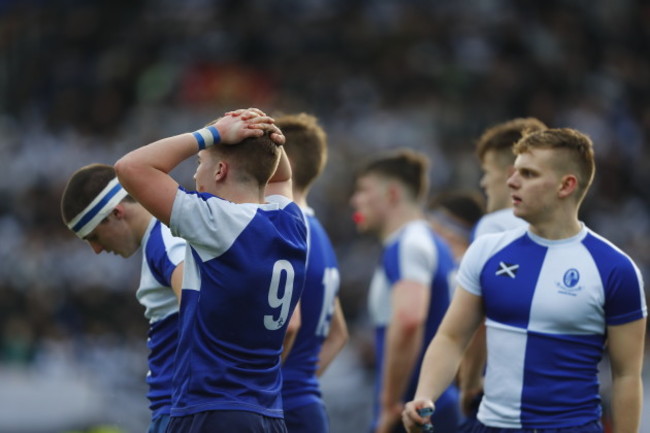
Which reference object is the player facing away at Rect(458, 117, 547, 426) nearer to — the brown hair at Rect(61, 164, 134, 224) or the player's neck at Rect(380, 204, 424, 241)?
the player's neck at Rect(380, 204, 424, 241)

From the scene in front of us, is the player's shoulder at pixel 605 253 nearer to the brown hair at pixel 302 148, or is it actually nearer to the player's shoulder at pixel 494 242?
the player's shoulder at pixel 494 242

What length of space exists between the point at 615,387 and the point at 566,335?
0.32m

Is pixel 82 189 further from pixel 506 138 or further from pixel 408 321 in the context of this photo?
pixel 408 321

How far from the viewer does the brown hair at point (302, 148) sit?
19.0 feet

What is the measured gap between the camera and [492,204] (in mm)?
6074

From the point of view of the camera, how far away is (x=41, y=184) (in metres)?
17.0

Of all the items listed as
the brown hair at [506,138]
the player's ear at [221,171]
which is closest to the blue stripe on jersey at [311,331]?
the brown hair at [506,138]

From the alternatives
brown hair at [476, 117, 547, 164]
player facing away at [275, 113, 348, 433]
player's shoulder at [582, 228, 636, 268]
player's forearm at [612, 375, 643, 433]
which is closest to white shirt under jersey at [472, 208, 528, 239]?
brown hair at [476, 117, 547, 164]

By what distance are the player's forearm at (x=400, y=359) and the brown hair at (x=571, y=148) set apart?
7.58 ft

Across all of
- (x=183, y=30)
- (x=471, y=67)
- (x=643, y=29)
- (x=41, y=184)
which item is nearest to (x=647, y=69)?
(x=643, y=29)

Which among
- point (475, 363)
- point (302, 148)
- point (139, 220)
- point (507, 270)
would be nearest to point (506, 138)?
point (302, 148)

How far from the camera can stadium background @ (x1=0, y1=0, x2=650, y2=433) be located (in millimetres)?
13266

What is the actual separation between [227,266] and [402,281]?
120 inches

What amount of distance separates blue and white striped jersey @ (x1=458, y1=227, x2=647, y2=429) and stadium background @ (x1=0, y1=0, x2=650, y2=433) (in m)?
6.23
